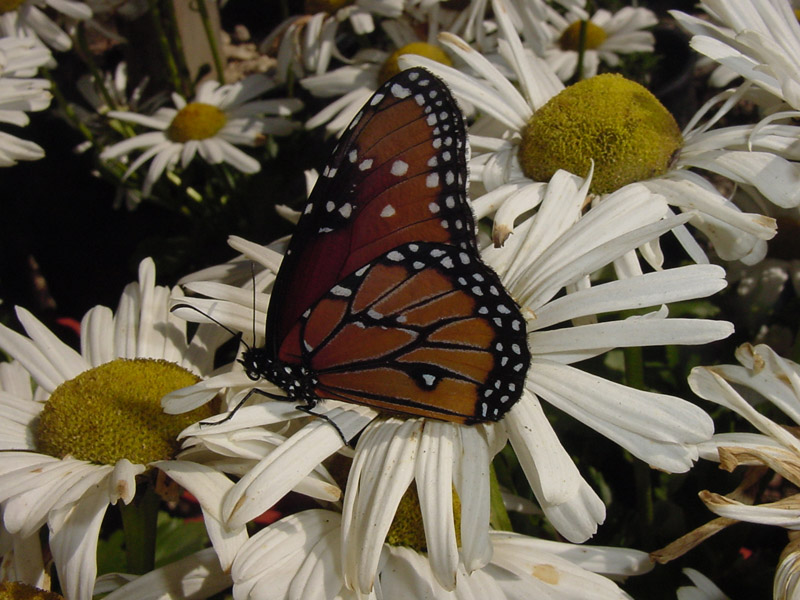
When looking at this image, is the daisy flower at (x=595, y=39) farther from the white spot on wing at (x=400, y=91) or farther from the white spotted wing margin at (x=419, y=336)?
the white spotted wing margin at (x=419, y=336)

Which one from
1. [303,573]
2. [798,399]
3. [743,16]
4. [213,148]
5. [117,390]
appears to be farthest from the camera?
[213,148]

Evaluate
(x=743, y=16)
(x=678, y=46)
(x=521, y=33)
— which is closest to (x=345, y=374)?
(x=743, y=16)

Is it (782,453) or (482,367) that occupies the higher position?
(482,367)

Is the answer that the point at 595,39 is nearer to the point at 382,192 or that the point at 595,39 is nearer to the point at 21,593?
the point at 382,192

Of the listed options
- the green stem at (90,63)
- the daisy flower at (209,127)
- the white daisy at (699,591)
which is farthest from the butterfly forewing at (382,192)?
the green stem at (90,63)

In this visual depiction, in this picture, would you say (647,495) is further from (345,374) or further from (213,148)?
(213,148)

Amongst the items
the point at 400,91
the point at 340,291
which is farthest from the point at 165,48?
the point at 340,291
